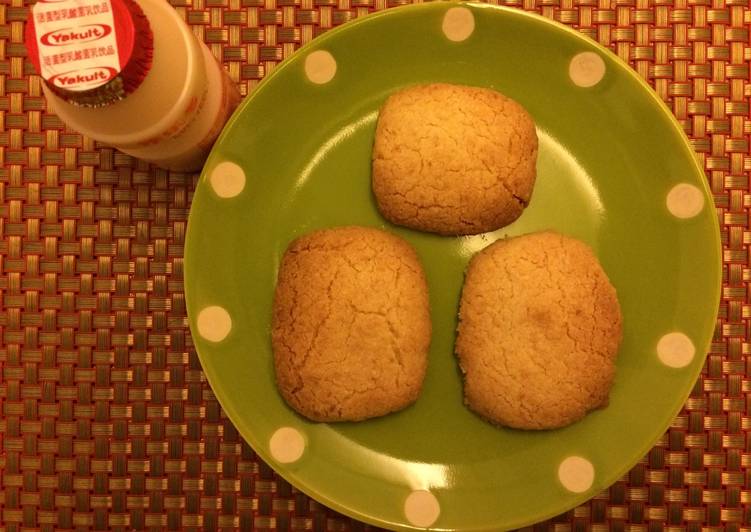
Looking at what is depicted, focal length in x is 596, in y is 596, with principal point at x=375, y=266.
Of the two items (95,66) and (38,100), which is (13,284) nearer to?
(38,100)

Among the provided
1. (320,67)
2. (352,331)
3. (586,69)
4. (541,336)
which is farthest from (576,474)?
(320,67)

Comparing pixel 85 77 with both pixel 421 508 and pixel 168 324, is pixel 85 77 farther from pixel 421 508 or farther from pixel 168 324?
pixel 421 508

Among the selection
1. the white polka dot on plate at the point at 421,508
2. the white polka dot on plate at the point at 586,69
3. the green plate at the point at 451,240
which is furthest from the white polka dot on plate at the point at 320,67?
the white polka dot on plate at the point at 421,508

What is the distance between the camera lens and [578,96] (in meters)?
0.94

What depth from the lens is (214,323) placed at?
912 millimetres

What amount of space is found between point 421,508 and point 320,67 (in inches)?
27.2

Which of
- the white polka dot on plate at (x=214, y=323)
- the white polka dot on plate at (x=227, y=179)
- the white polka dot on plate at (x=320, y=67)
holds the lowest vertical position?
the white polka dot on plate at (x=214, y=323)

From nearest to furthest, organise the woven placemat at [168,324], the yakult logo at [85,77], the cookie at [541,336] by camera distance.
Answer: the yakult logo at [85,77] < the cookie at [541,336] < the woven placemat at [168,324]

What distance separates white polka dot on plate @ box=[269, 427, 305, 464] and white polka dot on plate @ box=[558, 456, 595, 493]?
40cm

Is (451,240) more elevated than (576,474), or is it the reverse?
(451,240)

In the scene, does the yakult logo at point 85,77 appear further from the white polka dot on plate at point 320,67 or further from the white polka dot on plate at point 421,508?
the white polka dot on plate at point 421,508

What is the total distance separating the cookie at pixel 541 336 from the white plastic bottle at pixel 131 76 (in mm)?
482

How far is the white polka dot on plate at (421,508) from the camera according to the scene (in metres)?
0.89

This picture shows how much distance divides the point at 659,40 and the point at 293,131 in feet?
2.10
